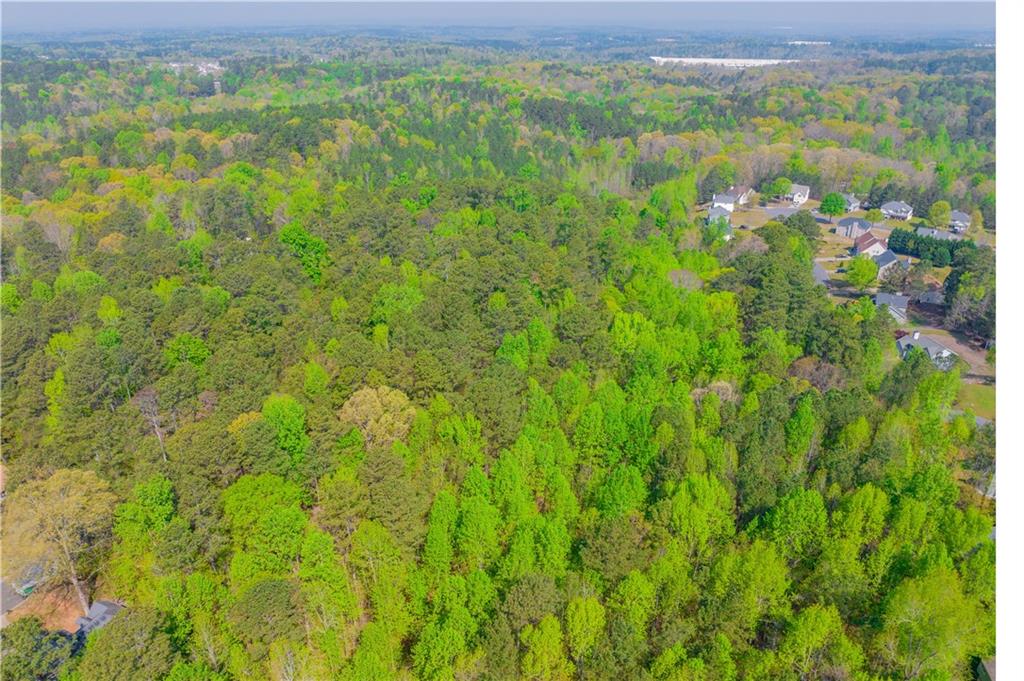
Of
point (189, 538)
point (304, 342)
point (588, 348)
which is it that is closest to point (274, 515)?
point (189, 538)

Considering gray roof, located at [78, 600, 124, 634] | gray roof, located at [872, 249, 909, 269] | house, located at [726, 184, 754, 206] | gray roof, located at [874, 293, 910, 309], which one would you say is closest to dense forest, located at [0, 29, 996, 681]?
gray roof, located at [78, 600, 124, 634]

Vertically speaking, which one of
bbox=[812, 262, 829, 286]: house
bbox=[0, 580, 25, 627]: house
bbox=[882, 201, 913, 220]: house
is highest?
bbox=[882, 201, 913, 220]: house

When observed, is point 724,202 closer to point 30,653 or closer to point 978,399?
point 978,399

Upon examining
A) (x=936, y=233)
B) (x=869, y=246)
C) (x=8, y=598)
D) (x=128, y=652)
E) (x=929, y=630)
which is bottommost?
(x=8, y=598)

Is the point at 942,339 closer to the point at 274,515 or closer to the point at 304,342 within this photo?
the point at 304,342

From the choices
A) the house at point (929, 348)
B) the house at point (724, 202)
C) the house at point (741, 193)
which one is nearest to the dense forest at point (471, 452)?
the house at point (929, 348)

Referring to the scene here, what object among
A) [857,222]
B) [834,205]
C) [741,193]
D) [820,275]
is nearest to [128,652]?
[820,275]

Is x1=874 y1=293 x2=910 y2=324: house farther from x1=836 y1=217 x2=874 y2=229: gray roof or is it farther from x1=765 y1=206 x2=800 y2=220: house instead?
x1=765 y1=206 x2=800 y2=220: house

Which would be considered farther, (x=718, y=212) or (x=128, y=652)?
(x=718, y=212)
